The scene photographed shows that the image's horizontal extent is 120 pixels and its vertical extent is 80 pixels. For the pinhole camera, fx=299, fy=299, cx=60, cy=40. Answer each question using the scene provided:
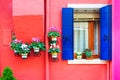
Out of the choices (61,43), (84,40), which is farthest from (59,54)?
(84,40)

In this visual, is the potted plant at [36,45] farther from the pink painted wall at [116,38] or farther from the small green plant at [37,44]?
the pink painted wall at [116,38]

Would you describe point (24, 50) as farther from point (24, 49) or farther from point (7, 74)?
point (7, 74)

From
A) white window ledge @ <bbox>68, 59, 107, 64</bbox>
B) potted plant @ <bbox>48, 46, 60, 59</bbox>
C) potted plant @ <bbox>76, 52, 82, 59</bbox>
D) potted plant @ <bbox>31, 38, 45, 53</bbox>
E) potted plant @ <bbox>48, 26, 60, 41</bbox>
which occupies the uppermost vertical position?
potted plant @ <bbox>48, 26, 60, 41</bbox>

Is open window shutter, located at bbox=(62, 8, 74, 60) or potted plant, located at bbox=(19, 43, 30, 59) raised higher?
open window shutter, located at bbox=(62, 8, 74, 60)

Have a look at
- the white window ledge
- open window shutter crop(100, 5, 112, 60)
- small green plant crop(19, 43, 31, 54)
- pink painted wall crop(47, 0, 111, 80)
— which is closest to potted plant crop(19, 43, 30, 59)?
small green plant crop(19, 43, 31, 54)

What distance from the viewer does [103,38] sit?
7773 mm

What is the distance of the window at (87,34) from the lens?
7.64 meters

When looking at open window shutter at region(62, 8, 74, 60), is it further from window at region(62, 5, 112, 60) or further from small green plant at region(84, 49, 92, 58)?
small green plant at region(84, 49, 92, 58)

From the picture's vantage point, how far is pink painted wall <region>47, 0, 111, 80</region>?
7.77m

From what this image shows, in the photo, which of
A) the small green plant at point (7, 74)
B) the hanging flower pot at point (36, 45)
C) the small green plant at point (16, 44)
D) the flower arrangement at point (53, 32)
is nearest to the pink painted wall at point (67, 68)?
the flower arrangement at point (53, 32)

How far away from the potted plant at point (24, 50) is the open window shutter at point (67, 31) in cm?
95

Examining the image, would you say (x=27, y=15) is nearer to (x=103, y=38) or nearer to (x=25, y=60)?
(x=25, y=60)

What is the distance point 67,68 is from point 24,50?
4.14ft

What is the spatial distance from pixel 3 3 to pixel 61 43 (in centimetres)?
182
